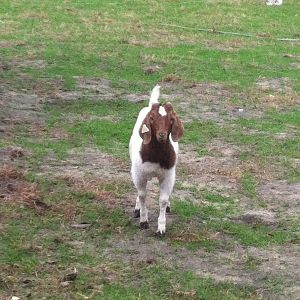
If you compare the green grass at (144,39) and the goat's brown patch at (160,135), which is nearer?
the goat's brown patch at (160,135)

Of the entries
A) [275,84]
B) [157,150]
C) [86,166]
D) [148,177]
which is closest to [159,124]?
[157,150]

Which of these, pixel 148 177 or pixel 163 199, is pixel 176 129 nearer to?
pixel 148 177

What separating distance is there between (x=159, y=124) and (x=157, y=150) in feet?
0.94

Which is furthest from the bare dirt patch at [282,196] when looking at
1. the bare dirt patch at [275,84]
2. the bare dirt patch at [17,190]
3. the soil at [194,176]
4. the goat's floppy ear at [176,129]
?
the bare dirt patch at [275,84]

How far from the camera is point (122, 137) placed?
1095 centimetres

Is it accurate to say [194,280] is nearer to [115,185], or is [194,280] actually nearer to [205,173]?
[115,185]

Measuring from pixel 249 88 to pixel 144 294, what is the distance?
8707 mm

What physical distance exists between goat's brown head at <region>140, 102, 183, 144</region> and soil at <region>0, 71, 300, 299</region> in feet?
3.08

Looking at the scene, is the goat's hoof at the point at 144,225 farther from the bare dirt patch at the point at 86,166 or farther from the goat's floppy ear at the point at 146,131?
the bare dirt patch at the point at 86,166

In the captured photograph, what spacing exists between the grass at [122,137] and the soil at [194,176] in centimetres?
4

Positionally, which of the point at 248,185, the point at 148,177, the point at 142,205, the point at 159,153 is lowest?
the point at 248,185

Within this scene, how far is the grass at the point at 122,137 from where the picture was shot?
6586mm

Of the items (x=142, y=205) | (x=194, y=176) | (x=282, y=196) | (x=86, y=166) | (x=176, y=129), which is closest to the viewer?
(x=176, y=129)

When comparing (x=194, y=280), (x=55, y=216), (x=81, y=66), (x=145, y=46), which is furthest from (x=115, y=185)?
(x=145, y=46)
